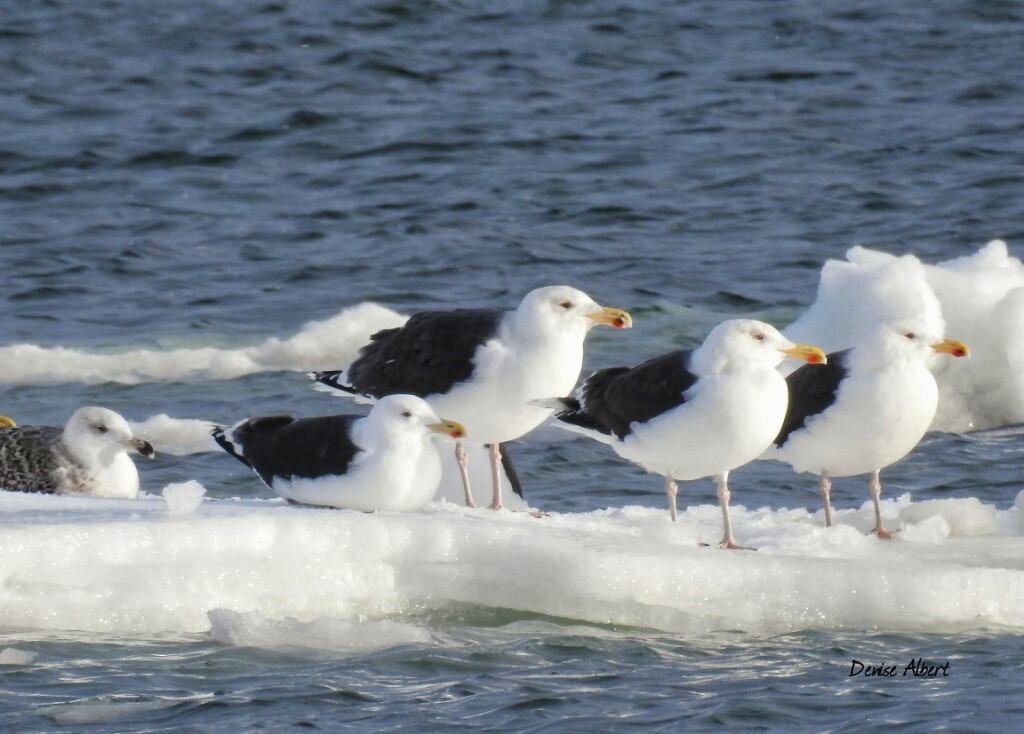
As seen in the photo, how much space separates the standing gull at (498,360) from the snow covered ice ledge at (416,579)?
90 centimetres

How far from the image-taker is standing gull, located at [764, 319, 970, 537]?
806 cm

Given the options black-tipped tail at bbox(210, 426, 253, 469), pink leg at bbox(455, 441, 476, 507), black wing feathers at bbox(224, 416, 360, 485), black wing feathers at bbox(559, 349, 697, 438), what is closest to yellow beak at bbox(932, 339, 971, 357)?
black wing feathers at bbox(559, 349, 697, 438)

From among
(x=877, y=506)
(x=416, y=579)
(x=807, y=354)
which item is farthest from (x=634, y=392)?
(x=416, y=579)

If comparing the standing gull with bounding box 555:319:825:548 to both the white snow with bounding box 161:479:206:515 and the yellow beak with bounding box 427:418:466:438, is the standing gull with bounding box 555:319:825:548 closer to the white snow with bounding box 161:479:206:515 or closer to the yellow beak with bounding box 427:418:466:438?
the yellow beak with bounding box 427:418:466:438

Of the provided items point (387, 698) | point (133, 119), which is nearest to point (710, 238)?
point (133, 119)

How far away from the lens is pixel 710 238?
16.4 meters

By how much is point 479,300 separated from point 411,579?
7.64m

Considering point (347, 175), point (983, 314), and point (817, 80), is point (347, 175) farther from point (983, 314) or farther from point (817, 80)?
point (983, 314)

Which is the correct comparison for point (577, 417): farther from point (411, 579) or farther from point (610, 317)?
point (411, 579)

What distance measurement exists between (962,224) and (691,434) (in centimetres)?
919

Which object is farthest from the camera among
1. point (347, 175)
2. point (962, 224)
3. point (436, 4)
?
point (436, 4)

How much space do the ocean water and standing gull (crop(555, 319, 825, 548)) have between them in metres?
0.36
